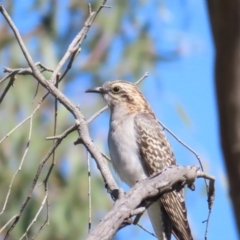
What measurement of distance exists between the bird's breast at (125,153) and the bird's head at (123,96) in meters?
0.38

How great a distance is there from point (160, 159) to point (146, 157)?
0.32 ft

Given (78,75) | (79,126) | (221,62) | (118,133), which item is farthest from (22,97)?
(221,62)

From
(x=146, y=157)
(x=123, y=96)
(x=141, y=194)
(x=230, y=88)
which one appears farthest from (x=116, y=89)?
(x=230, y=88)

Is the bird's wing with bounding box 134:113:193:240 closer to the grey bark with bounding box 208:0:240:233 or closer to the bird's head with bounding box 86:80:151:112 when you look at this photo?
the bird's head with bounding box 86:80:151:112

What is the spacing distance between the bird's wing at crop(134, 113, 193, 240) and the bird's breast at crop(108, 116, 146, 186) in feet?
0.16

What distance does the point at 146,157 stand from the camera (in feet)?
15.7

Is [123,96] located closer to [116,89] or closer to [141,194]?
[116,89]

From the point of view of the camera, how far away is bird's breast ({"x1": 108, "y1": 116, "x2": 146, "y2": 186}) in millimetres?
4684

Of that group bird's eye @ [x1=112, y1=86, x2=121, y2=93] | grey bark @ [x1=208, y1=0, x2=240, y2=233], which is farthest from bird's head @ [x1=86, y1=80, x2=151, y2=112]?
grey bark @ [x1=208, y1=0, x2=240, y2=233]

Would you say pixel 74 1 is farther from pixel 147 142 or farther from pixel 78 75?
pixel 147 142

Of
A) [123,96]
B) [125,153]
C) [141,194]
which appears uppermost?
[123,96]

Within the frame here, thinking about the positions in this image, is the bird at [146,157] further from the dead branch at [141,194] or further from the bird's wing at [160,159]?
the dead branch at [141,194]

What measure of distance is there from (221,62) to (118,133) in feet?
8.88

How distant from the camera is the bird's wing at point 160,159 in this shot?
452 centimetres
